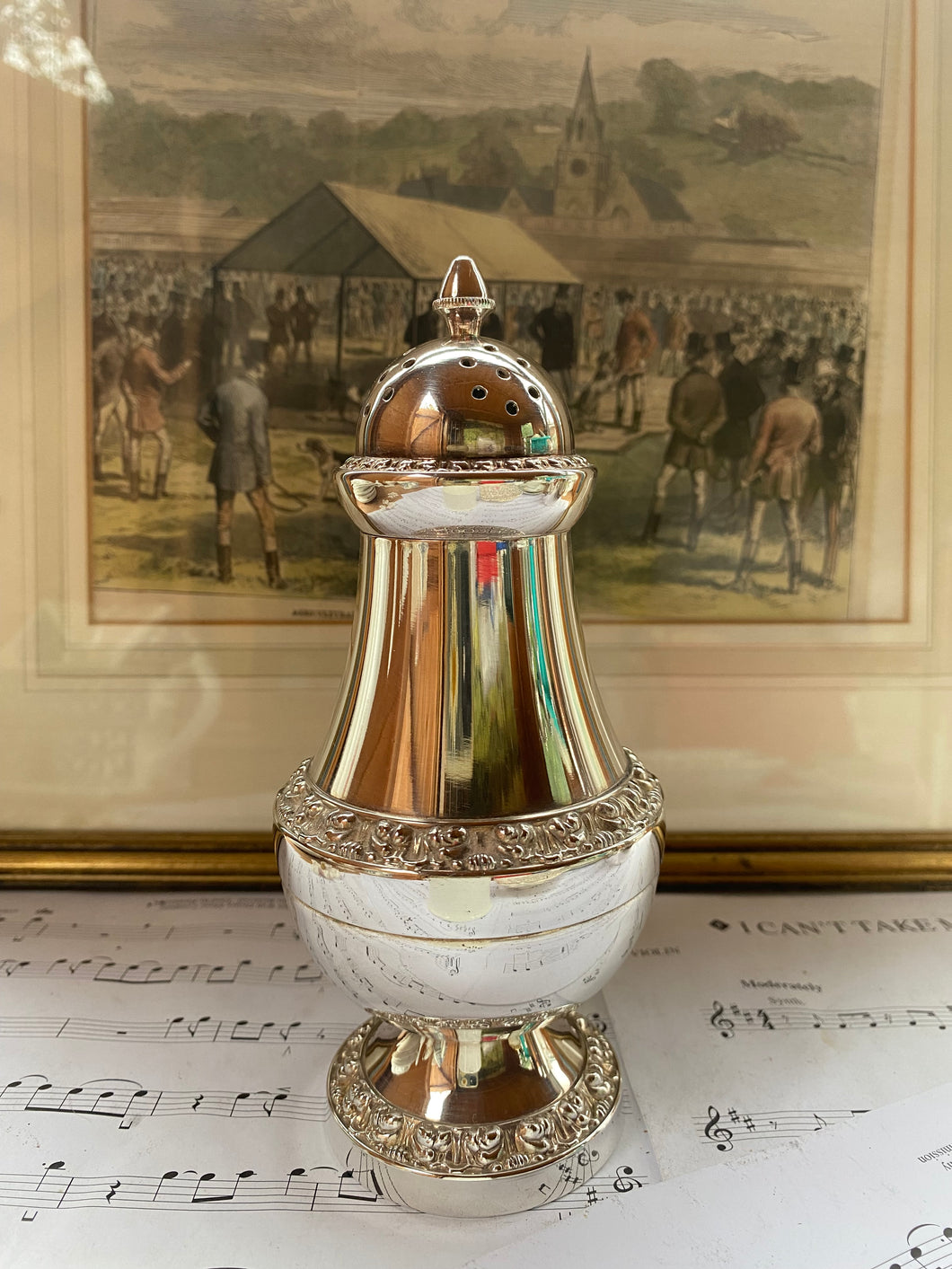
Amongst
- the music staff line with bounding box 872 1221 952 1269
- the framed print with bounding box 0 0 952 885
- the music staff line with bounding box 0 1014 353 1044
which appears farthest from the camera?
the framed print with bounding box 0 0 952 885

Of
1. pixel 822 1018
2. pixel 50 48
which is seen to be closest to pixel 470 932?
pixel 822 1018

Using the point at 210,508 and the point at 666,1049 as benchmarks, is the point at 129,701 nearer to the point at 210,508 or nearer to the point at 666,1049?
the point at 210,508

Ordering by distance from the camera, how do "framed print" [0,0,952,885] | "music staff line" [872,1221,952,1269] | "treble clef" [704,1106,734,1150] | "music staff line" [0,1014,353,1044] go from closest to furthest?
"music staff line" [872,1221,952,1269] < "treble clef" [704,1106,734,1150] < "music staff line" [0,1014,353,1044] < "framed print" [0,0,952,885]

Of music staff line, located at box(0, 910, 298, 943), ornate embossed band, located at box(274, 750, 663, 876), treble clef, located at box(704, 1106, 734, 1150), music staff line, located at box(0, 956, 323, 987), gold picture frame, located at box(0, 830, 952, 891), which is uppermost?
ornate embossed band, located at box(274, 750, 663, 876)

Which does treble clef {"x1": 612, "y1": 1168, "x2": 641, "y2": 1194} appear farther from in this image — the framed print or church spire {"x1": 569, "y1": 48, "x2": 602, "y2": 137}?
church spire {"x1": 569, "y1": 48, "x2": 602, "y2": 137}

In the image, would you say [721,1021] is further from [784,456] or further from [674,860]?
[784,456]

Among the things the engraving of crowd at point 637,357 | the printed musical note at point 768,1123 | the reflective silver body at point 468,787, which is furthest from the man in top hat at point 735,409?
the printed musical note at point 768,1123

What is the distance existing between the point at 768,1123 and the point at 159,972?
518 millimetres

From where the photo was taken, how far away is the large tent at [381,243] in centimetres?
85

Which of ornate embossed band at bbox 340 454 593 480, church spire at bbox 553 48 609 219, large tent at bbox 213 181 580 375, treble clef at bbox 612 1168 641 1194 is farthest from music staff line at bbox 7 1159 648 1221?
church spire at bbox 553 48 609 219

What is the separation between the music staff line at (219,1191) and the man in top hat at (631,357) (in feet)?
2.09

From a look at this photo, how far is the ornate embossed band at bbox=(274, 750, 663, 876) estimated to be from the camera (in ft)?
1.84

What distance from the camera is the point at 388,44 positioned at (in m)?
0.84

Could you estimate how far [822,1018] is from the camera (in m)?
0.77
